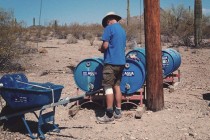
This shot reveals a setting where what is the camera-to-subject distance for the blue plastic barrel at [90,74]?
8.16 meters

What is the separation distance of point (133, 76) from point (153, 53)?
0.64m

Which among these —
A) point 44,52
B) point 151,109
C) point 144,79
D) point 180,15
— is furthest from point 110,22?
point 180,15

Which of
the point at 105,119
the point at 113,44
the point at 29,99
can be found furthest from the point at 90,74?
the point at 29,99

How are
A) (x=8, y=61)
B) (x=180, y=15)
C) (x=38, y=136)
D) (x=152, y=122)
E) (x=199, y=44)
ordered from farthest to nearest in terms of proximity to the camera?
A: (x=180, y=15) < (x=199, y=44) < (x=8, y=61) < (x=152, y=122) < (x=38, y=136)

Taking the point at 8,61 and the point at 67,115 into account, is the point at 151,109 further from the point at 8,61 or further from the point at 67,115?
the point at 8,61

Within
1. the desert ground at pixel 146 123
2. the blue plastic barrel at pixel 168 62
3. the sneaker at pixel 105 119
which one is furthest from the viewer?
the blue plastic barrel at pixel 168 62

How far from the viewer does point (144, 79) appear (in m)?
8.10

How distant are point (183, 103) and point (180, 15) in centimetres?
2191

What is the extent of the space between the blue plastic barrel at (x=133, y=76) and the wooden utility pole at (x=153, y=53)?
0.15 m

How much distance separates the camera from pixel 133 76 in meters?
8.10

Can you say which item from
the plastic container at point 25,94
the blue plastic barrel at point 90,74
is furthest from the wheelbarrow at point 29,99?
the blue plastic barrel at point 90,74

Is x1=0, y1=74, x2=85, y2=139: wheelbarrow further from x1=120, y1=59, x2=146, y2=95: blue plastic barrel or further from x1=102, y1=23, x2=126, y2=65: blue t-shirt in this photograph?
x1=120, y1=59, x2=146, y2=95: blue plastic barrel

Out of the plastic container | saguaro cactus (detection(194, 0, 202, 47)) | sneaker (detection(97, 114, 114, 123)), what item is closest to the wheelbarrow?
the plastic container

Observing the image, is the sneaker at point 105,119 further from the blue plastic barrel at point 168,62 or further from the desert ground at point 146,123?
the blue plastic barrel at point 168,62
